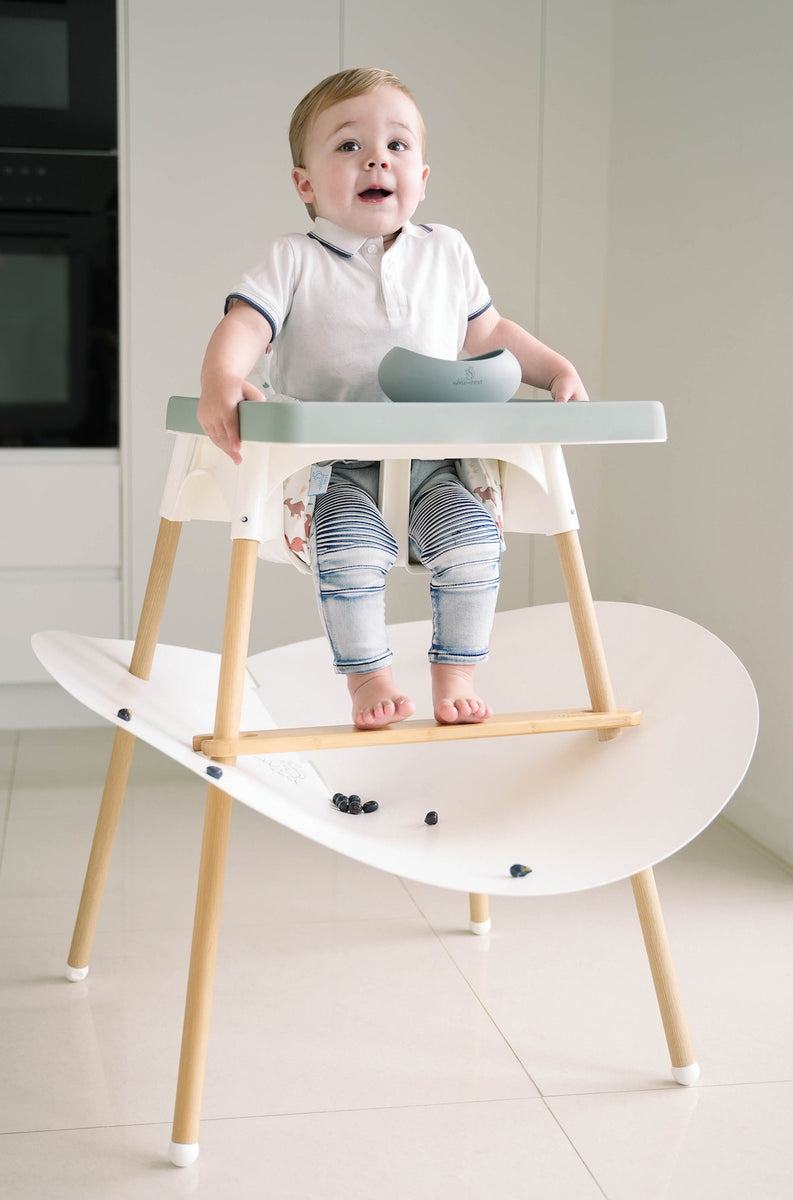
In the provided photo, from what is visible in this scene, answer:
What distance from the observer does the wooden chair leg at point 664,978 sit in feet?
4.03

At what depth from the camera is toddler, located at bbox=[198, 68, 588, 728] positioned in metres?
1.19

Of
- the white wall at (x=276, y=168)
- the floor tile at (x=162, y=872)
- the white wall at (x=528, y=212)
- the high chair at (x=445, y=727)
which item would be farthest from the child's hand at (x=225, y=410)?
the white wall at (x=276, y=168)

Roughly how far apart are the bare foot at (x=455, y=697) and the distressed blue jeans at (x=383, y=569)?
0.4 inches

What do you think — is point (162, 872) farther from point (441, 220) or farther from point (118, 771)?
point (441, 220)

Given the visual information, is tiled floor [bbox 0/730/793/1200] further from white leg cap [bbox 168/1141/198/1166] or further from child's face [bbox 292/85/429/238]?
child's face [bbox 292/85/429/238]

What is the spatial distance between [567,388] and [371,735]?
15.9 inches

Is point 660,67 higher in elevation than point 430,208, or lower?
higher

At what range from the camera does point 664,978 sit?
1252mm

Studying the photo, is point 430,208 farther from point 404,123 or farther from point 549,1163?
point 549,1163

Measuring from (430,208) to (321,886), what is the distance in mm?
1340

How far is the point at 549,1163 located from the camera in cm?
115

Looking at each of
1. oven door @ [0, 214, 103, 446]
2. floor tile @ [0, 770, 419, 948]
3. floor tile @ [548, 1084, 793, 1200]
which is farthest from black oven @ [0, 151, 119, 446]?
floor tile @ [548, 1084, 793, 1200]

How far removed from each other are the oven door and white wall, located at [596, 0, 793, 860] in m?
1.03

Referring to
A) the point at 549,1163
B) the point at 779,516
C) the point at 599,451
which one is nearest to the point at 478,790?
the point at 549,1163
